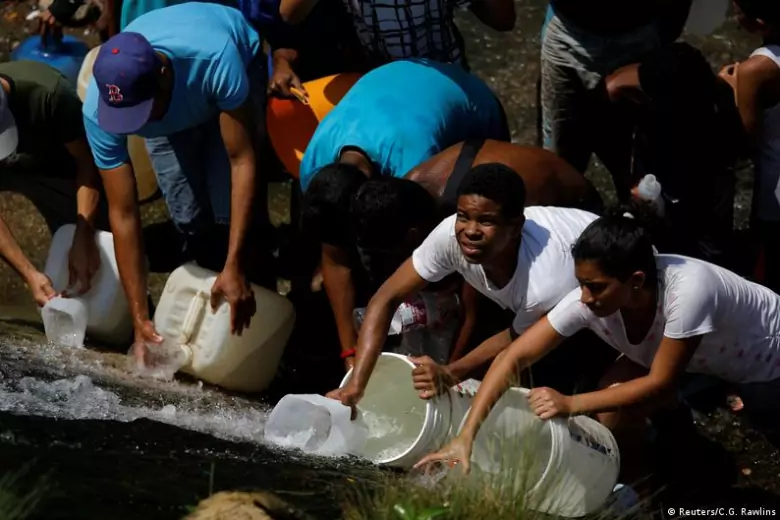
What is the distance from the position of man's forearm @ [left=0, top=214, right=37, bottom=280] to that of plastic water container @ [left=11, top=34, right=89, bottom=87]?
53.0 inches

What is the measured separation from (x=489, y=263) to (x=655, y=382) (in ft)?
2.30

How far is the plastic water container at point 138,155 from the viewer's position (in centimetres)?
642

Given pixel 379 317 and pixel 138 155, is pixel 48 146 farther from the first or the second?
pixel 379 317

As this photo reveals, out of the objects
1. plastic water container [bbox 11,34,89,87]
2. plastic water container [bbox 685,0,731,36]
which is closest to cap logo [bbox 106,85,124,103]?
plastic water container [bbox 11,34,89,87]

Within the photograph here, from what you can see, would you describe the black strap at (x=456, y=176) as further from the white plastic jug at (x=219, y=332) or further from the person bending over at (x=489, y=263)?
the white plastic jug at (x=219, y=332)

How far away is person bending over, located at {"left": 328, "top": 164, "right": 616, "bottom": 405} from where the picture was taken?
4199 millimetres

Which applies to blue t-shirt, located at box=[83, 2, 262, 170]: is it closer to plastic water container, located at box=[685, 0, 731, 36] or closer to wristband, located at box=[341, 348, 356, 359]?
wristband, located at box=[341, 348, 356, 359]

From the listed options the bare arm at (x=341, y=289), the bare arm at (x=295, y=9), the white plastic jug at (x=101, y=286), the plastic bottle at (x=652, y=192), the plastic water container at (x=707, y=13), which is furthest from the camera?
the plastic water container at (x=707, y=13)

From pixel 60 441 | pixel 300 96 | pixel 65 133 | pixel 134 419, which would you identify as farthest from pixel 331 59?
pixel 60 441

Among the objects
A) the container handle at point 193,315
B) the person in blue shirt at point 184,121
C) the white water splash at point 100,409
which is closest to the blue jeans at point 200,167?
the person in blue shirt at point 184,121

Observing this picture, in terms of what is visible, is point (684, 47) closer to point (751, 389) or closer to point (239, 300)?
point (751, 389)

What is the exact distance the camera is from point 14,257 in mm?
5699

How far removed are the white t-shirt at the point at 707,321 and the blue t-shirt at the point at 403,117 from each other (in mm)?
1074

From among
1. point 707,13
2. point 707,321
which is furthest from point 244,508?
point 707,13
